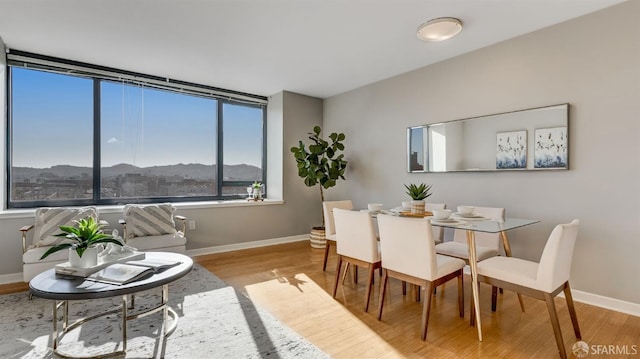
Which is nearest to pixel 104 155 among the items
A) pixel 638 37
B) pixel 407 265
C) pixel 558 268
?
pixel 407 265

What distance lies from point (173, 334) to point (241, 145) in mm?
3631

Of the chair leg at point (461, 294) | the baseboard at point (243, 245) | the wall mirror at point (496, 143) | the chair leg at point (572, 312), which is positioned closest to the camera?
the chair leg at point (572, 312)

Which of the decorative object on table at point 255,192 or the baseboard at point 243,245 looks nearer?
the baseboard at point 243,245

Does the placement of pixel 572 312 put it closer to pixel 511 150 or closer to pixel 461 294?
pixel 461 294

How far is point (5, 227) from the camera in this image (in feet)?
10.8

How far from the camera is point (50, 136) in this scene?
12.6 ft

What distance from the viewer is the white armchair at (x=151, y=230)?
3.46 m

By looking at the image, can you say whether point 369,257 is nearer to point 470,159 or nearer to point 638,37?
point 470,159

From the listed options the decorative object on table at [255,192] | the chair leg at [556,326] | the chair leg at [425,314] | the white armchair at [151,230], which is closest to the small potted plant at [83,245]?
the white armchair at [151,230]

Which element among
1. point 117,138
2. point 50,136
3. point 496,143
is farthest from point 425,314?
point 50,136

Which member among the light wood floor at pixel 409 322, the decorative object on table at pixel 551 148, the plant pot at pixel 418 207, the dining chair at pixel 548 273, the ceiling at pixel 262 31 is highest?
the ceiling at pixel 262 31

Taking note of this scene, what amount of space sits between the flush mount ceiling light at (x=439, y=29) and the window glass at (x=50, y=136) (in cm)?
417

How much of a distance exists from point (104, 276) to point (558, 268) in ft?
9.49

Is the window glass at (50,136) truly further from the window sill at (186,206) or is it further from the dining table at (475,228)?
the dining table at (475,228)
